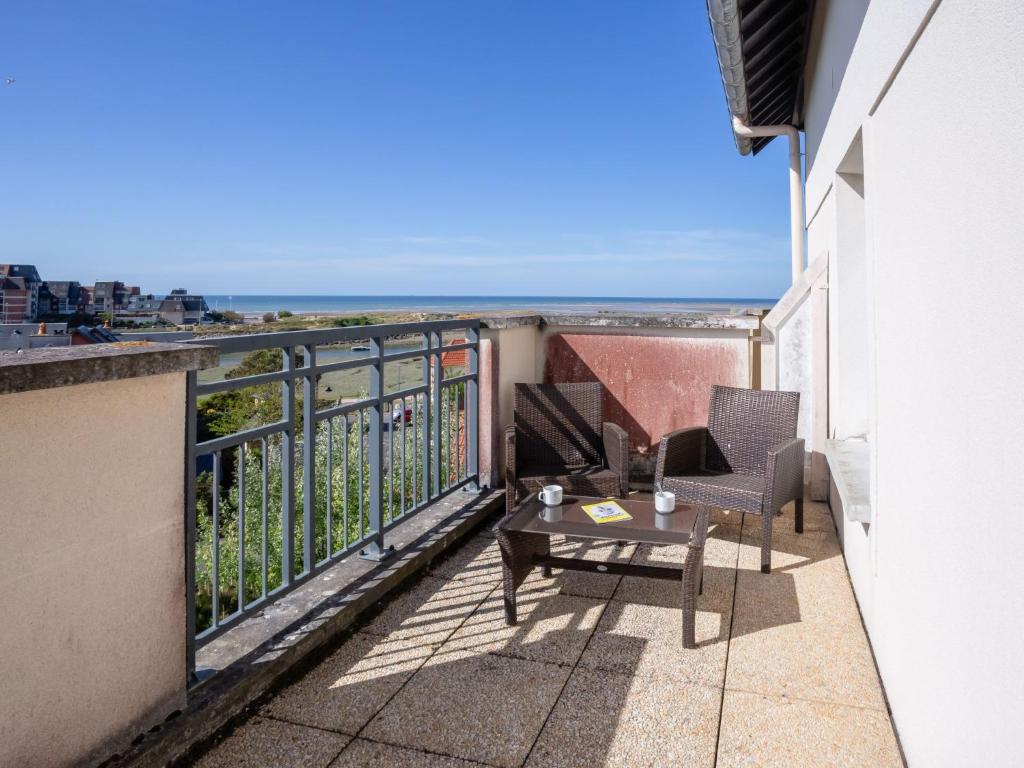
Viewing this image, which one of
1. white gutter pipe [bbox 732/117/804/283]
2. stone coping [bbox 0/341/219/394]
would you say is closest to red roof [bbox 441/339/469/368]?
stone coping [bbox 0/341/219/394]

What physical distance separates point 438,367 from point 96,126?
40453 mm

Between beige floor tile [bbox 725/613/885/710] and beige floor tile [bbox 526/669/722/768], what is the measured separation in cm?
21

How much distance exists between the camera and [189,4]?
2069 centimetres

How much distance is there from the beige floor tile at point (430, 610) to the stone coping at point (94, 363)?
4.47 ft

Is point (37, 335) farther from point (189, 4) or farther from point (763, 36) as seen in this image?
point (189, 4)

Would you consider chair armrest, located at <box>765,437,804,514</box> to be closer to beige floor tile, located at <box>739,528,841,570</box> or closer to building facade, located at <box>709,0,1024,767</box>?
beige floor tile, located at <box>739,528,841,570</box>

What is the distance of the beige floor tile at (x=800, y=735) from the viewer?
1.79 meters

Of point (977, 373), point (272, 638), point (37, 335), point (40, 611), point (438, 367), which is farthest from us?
point (438, 367)

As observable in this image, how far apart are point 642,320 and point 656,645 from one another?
2779mm

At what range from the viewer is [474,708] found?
2.05 metres

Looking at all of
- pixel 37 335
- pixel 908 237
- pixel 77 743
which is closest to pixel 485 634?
pixel 77 743

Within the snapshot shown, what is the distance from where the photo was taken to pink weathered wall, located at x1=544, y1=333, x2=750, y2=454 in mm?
4703

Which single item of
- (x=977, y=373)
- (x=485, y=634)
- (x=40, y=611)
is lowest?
(x=485, y=634)

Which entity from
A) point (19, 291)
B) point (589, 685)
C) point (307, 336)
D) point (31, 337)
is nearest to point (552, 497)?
point (589, 685)
